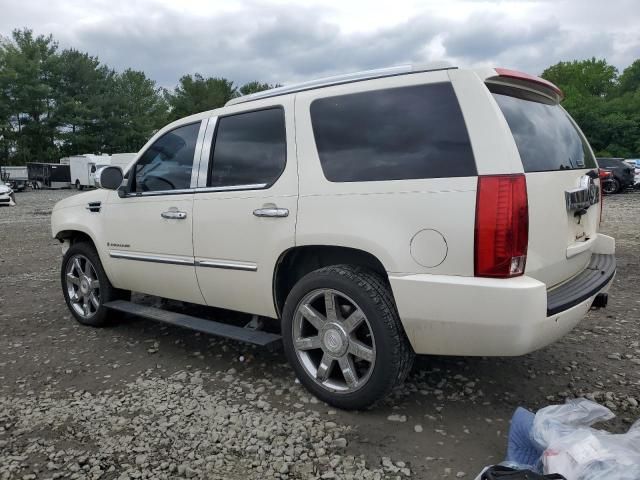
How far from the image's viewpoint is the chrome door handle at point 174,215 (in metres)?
3.72

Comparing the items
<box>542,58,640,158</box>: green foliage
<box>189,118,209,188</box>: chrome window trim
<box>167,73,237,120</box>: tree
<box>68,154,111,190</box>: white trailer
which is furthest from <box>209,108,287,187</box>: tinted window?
<box>167,73,237,120</box>: tree

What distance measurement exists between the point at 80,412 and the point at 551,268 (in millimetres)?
2824

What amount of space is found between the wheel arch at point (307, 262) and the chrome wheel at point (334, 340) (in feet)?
0.81

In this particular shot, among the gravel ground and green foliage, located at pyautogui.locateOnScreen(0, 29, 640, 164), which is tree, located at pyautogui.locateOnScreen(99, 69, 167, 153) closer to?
green foliage, located at pyautogui.locateOnScreen(0, 29, 640, 164)

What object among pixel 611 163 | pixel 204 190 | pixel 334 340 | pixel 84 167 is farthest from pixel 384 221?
pixel 84 167

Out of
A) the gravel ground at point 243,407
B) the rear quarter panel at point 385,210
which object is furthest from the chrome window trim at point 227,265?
the gravel ground at point 243,407

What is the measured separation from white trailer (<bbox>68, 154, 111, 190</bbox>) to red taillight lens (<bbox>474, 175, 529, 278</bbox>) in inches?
1439

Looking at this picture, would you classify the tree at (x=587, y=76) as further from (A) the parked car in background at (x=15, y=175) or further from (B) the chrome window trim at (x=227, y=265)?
(B) the chrome window trim at (x=227, y=265)

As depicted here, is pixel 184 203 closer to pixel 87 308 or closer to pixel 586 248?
pixel 87 308

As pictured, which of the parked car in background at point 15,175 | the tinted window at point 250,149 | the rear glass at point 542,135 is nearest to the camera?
the rear glass at point 542,135

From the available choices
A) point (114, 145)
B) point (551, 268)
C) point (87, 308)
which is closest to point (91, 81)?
point (114, 145)

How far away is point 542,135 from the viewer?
292 cm

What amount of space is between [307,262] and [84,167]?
123ft

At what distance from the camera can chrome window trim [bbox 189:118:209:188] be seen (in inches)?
147
